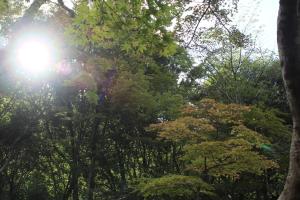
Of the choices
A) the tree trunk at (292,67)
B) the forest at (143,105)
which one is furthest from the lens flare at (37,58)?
the tree trunk at (292,67)

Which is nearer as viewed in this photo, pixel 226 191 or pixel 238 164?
pixel 238 164

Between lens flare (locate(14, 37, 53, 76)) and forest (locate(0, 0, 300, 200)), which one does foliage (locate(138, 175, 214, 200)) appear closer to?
forest (locate(0, 0, 300, 200))

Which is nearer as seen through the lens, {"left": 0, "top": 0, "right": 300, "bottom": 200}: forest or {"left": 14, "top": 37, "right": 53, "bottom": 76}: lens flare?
{"left": 0, "top": 0, "right": 300, "bottom": 200}: forest

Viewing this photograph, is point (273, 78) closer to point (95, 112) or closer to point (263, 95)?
point (263, 95)

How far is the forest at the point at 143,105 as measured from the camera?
14.6ft

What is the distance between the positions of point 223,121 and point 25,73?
30.0 ft

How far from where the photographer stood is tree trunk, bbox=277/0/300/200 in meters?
3.81

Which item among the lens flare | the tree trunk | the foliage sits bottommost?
the foliage

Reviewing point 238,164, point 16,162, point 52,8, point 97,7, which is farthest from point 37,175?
point 97,7

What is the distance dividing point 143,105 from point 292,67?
14008 mm

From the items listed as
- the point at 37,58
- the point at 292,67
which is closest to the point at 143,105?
the point at 37,58

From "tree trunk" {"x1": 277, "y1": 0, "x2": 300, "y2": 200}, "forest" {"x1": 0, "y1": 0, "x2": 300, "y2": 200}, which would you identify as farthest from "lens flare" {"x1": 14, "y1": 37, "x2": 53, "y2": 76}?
"tree trunk" {"x1": 277, "y1": 0, "x2": 300, "y2": 200}

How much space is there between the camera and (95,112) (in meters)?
19.0

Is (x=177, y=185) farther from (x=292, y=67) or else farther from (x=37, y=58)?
(x=292, y=67)
